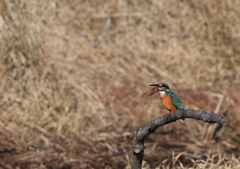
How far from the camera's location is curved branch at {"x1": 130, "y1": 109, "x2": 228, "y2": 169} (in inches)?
89.2

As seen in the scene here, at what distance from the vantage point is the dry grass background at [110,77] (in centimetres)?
561

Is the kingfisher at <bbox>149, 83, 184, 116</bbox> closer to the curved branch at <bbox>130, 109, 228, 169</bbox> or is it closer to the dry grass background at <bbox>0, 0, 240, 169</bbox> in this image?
the curved branch at <bbox>130, 109, 228, 169</bbox>

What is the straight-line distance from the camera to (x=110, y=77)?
6.94m

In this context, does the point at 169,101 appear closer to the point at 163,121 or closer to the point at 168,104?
the point at 168,104

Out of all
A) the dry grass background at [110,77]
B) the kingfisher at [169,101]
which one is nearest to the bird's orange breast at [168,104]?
the kingfisher at [169,101]

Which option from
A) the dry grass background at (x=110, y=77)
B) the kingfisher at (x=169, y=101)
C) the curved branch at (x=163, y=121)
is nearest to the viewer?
the curved branch at (x=163, y=121)

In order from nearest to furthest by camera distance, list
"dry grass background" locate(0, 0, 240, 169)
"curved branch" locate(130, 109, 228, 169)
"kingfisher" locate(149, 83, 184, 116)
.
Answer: "curved branch" locate(130, 109, 228, 169)
"kingfisher" locate(149, 83, 184, 116)
"dry grass background" locate(0, 0, 240, 169)

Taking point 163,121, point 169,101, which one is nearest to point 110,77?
point 169,101

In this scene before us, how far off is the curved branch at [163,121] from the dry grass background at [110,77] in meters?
1.91

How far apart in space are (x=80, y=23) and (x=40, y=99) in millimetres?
2257

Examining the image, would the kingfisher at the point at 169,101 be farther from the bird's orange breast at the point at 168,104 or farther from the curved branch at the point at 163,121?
the curved branch at the point at 163,121

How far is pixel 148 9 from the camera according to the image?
8.06 meters

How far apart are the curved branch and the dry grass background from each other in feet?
6.27

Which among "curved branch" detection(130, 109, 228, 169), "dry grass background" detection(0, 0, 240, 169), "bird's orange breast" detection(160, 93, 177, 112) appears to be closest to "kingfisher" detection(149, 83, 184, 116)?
"bird's orange breast" detection(160, 93, 177, 112)
